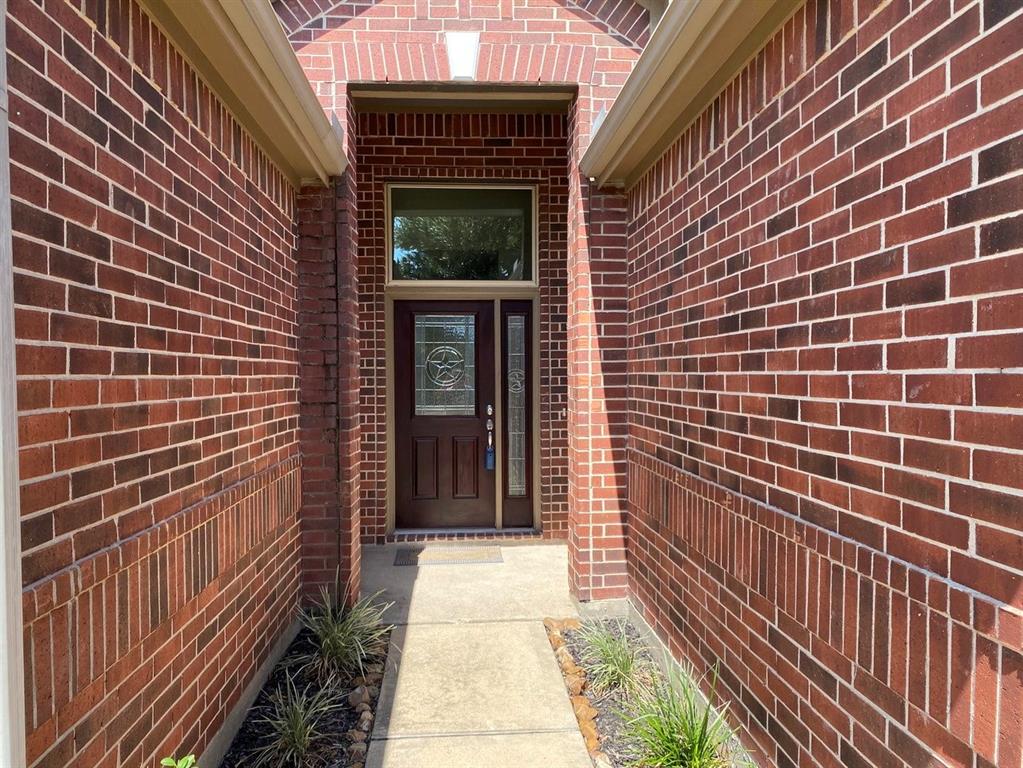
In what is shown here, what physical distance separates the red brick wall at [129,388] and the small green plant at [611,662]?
5.64ft

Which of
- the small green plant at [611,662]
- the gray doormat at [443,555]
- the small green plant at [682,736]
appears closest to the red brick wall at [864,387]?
the small green plant at [682,736]

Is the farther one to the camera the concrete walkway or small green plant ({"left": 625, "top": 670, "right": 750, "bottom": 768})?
the concrete walkway

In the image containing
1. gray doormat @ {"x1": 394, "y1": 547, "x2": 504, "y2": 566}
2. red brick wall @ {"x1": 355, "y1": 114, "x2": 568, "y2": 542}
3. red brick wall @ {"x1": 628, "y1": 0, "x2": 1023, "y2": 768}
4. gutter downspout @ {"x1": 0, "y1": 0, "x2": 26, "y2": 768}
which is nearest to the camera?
gutter downspout @ {"x1": 0, "y1": 0, "x2": 26, "y2": 768}

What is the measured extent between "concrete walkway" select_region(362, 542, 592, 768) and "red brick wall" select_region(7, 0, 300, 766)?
0.79 meters

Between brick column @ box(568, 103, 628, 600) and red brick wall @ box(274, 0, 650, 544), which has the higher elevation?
red brick wall @ box(274, 0, 650, 544)

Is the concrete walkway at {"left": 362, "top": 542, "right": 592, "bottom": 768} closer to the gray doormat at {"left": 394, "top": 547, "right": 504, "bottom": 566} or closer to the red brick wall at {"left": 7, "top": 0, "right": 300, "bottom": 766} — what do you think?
the gray doormat at {"left": 394, "top": 547, "right": 504, "bottom": 566}

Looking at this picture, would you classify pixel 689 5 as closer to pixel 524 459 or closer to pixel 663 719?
pixel 663 719

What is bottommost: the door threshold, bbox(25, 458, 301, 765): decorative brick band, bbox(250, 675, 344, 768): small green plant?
bbox(250, 675, 344, 768): small green plant

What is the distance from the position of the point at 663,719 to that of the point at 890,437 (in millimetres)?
1587

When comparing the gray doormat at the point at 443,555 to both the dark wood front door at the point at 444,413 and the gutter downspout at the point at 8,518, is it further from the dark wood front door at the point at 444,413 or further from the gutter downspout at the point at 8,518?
the gutter downspout at the point at 8,518

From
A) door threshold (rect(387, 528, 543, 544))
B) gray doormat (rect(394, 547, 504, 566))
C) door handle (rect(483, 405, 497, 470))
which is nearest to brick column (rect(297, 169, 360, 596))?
gray doormat (rect(394, 547, 504, 566))

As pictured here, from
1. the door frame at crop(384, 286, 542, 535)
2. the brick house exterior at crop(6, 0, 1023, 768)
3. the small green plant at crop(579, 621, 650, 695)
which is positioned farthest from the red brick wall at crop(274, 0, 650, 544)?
the door frame at crop(384, 286, 542, 535)

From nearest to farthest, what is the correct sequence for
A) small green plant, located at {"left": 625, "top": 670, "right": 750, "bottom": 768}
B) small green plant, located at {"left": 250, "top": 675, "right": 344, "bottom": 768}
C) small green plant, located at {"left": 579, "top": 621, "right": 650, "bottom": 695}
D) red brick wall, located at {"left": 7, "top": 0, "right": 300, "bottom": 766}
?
red brick wall, located at {"left": 7, "top": 0, "right": 300, "bottom": 766}, small green plant, located at {"left": 625, "top": 670, "right": 750, "bottom": 768}, small green plant, located at {"left": 250, "top": 675, "right": 344, "bottom": 768}, small green plant, located at {"left": 579, "top": 621, "right": 650, "bottom": 695}

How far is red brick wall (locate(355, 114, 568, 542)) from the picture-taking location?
18.2ft
